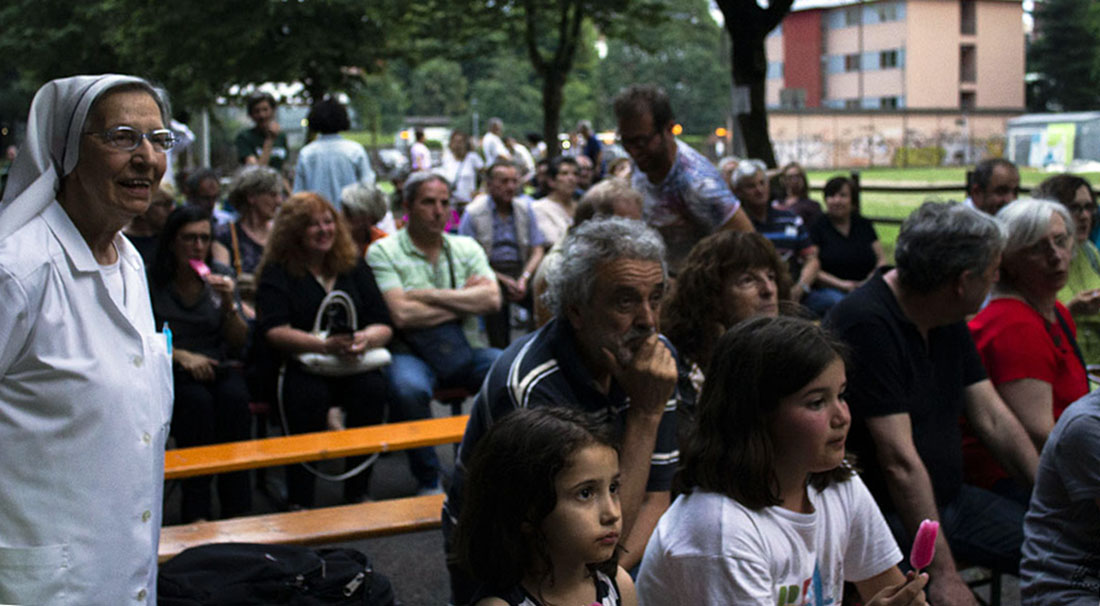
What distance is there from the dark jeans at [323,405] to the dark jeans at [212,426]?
0.23 metres

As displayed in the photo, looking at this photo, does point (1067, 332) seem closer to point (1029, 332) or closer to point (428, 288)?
point (1029, 332)

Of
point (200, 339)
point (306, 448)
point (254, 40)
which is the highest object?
point (254, 40)

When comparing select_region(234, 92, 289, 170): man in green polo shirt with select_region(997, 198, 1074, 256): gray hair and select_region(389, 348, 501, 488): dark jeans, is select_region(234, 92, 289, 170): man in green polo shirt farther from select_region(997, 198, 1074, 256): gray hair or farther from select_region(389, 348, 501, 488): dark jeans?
select_region(997, 198, 1074, 256): gray hair

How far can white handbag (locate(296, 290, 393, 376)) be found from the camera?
590 cm

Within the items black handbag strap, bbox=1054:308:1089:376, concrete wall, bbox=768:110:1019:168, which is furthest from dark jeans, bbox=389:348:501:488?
concrete wall, bbox=768:110:1019:168

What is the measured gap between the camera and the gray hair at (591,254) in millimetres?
3299

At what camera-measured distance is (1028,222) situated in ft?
14.0

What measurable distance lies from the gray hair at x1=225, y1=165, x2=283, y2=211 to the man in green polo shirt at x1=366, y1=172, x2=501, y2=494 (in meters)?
1.38

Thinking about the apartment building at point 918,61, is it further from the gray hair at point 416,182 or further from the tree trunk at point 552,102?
the gray hair at point 416,182

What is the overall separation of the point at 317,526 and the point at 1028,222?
117 inches

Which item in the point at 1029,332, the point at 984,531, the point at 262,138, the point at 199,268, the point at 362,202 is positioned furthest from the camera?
the point at 262,138

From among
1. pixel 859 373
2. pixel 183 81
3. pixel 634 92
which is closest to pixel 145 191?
pixel 859 373

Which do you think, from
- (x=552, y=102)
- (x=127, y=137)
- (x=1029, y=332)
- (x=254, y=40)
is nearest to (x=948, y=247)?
(x=1029, y=332)

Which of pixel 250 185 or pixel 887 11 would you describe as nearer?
pixel 250 185
